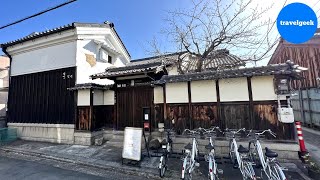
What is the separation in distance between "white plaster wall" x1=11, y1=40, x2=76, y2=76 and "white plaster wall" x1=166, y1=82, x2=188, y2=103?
6779mm

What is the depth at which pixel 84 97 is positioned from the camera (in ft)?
35.1

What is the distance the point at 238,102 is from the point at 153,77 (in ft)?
15.8

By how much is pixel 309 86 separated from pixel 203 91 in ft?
42.1

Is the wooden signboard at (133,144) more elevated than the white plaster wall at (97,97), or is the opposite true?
the white plaster wall at (97,97)

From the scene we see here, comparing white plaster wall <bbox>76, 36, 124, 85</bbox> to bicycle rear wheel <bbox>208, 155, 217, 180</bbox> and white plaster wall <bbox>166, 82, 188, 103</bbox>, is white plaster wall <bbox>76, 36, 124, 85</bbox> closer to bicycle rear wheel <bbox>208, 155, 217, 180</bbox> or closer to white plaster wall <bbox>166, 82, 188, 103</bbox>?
white plaster wall <bbox>166, 82, 188, 103</bbox>

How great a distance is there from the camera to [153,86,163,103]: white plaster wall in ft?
31.2

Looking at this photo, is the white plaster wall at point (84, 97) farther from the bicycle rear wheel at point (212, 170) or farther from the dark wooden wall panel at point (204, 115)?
the bicycle rear wheel at point (212, 170)

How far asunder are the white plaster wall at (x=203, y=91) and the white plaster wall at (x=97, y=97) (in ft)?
20.2

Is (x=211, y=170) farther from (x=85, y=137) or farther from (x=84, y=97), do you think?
(x=84, y=97)

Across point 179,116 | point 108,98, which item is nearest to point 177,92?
point 179,116

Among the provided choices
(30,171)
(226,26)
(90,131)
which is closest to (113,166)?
(30,171)

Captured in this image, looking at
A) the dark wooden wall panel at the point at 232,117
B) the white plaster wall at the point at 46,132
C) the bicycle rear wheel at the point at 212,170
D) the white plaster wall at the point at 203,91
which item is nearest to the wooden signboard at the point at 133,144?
the dark wooden wall panel at the point at 232,117

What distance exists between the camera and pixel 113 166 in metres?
6.88

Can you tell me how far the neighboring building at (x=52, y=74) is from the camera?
1116 cm
